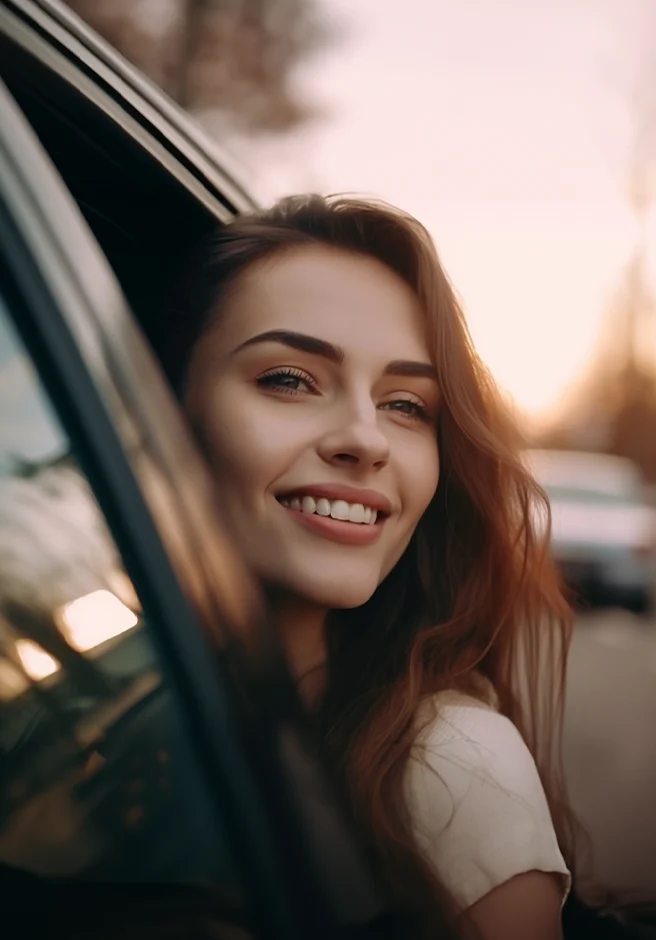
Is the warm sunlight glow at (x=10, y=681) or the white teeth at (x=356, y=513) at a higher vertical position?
the white teeth at (x=356, y=513)

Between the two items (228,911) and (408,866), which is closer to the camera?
(228,911)

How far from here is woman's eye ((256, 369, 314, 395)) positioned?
5.14 feet

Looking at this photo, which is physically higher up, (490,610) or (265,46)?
(265,46)

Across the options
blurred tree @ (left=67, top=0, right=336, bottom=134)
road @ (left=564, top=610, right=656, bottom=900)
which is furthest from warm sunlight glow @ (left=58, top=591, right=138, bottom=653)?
blurred tree @ (left=67, top=0, right=336, bottom=134)

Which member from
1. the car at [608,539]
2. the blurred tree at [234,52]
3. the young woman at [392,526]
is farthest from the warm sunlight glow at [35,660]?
the blurred tree at [234,52]

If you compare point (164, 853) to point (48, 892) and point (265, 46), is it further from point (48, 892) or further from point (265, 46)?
point (265, 46)

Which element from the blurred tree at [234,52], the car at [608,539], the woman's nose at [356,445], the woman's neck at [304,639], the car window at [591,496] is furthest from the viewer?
the car window at [591,496]

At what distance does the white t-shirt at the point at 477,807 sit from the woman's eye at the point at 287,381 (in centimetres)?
50

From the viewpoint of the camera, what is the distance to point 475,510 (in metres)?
1.72

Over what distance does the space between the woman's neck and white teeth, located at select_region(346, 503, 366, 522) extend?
0.15m

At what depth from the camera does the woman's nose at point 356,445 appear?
1491mm

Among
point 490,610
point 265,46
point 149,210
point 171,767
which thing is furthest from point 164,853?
point 265,46

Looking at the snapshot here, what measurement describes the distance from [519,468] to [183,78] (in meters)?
11.7

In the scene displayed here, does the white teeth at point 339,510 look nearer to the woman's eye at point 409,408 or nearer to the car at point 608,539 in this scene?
the woman's eye at point 409,408
